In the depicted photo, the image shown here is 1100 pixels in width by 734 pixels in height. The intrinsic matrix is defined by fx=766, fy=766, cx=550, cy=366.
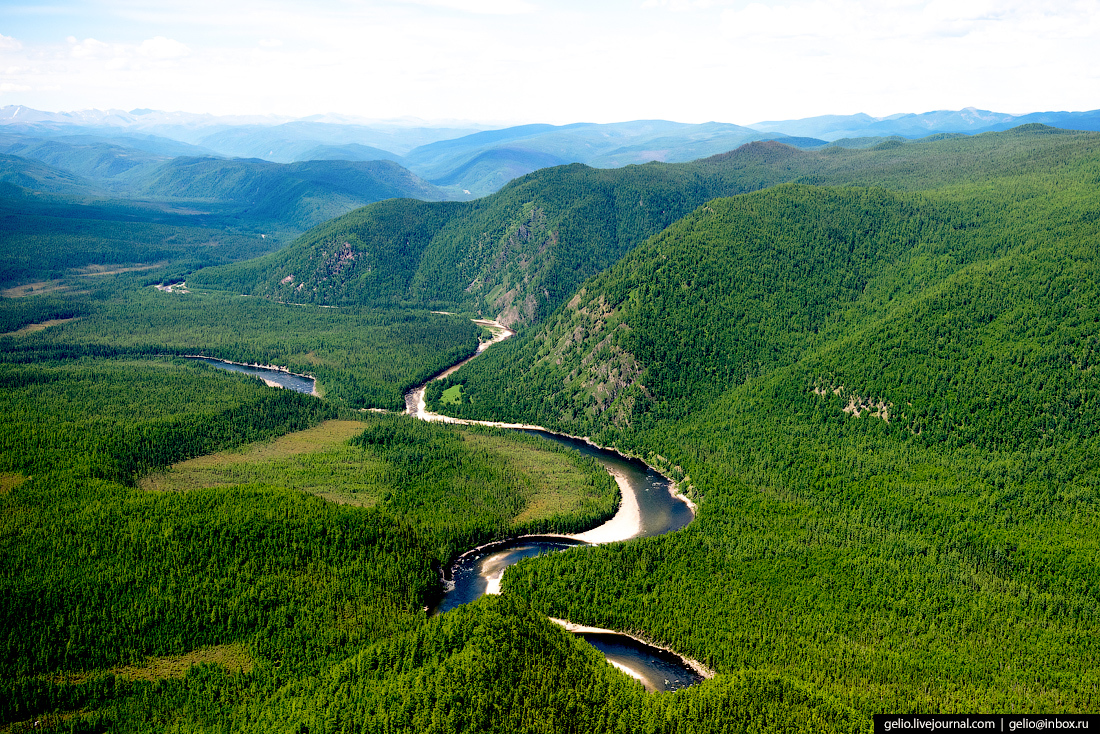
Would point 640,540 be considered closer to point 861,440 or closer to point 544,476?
point 544,476

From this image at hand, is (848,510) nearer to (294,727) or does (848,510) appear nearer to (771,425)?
(771,425)

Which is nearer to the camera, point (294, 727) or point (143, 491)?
point (294, 727)

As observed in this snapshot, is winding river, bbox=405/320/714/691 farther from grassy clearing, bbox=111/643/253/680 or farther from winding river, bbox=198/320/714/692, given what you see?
grassy clearing, bbox=111/643/253/680

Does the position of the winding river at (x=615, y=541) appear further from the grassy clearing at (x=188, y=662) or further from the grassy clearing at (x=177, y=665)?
the grassy clearing at (x=177, y=665)

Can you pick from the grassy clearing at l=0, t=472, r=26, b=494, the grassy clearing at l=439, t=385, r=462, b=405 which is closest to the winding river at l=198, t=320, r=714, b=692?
the grassy clearing at l=439, t=385, r=462, b=405

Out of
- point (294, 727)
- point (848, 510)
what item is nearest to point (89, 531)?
point (294, 727)

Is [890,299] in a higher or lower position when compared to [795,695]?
higher

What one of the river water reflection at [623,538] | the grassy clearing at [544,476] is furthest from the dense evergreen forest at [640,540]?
the river water reflection at [623,538]
